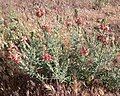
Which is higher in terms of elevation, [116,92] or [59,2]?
[59,2]

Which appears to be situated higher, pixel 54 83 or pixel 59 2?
pixel 59 2

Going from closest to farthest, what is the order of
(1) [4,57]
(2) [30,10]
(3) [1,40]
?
(1) [4,57], (3) [1,40], (2) [30,10]

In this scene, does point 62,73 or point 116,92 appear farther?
point 116,92

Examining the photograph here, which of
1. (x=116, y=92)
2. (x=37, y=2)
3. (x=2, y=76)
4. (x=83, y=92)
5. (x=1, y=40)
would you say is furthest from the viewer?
(x=37, y=2)

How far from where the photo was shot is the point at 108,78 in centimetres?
419

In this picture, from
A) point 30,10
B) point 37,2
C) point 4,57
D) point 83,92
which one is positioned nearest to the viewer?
point 83,92

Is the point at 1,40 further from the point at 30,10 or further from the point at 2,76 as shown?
the point at 30,10

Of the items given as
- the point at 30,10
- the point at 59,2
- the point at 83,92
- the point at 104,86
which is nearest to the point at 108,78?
the point at 104,86

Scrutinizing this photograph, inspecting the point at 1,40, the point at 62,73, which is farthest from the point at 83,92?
the point at 1,40

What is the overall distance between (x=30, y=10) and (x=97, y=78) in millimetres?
4012

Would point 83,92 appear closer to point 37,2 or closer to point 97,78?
point 97,78

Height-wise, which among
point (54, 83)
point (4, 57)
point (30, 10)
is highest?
point (30, 10)

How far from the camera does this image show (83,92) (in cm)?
388

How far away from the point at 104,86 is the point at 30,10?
409 centimetres
